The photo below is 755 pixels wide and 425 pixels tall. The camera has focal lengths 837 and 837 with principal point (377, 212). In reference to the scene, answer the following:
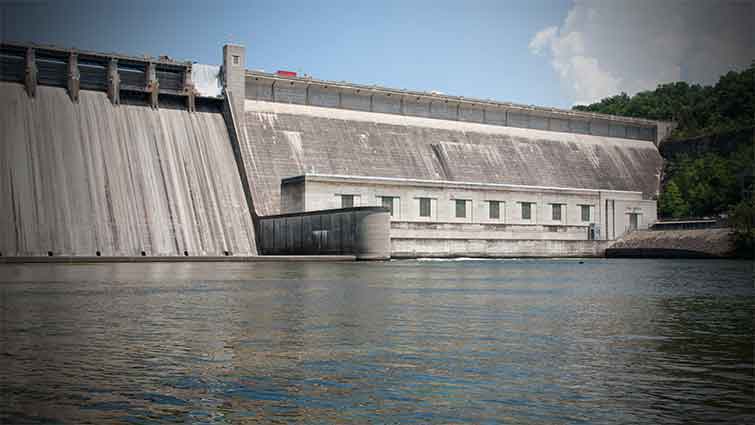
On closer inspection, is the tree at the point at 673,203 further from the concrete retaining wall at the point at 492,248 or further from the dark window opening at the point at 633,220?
the concrete retaining wall at the point at 492,248

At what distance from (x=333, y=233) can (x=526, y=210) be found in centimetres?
2436

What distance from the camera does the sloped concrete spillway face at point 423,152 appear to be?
64875mm

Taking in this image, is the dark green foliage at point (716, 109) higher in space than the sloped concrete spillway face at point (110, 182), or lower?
higher

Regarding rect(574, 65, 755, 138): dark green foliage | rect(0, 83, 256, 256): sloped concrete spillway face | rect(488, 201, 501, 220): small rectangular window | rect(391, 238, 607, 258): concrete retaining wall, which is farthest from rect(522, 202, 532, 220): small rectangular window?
rect(574, 65, 755, 138): dark green foliage

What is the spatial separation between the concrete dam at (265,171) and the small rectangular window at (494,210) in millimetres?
136

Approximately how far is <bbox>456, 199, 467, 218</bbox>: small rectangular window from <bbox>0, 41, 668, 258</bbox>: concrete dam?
197mm

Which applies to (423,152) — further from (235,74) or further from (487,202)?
(235,74)

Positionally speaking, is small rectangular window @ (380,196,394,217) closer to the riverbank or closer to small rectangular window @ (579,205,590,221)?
small rectangular window @ (579,205,590,221)

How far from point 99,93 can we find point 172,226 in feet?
41.5

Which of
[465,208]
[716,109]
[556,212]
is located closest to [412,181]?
[465,208]

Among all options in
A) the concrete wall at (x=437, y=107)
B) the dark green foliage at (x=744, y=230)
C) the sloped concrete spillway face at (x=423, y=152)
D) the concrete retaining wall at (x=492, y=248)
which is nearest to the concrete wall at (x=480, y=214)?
the concrete retaining wall at (x=492, y=248)

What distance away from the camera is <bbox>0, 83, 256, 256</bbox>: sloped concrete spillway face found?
52.2 meters

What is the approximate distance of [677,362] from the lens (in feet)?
31.9

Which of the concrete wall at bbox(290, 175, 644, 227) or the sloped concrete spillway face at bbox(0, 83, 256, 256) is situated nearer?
the sloped concrete spillway face at bbox(0, 83, 256, 256)
